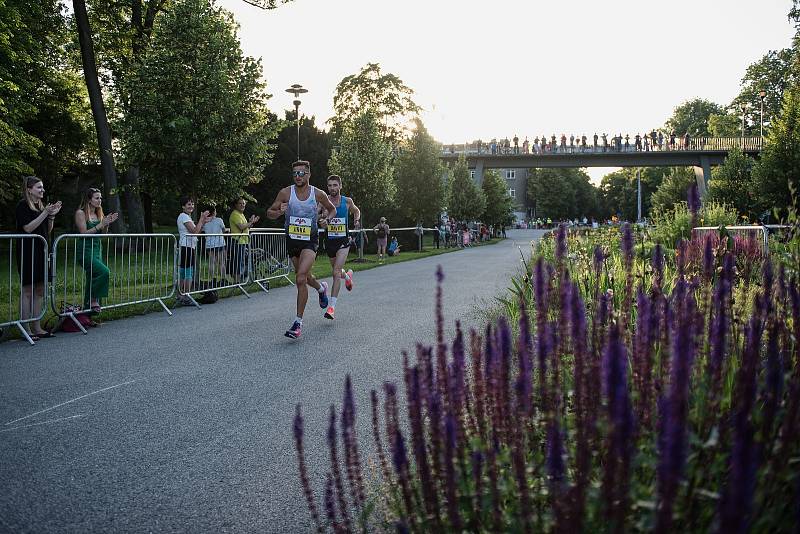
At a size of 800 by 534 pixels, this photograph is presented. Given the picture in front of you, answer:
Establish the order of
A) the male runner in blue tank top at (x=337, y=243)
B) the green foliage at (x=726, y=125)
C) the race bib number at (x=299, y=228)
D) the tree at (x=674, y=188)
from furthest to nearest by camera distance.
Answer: the green foliage at (x=726, y=125) < the tree at (x=674, y=188) < the male runner in blue tank top at (x=337, y=243) < the race bib number at (x=299, y=228)

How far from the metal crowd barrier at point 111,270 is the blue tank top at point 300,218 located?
291 cm

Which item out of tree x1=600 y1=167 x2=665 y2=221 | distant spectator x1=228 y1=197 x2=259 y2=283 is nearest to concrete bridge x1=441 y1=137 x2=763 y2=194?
tree x1=600 y1=167 x2=665 y2=221

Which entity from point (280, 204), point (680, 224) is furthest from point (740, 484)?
point (680, 224)

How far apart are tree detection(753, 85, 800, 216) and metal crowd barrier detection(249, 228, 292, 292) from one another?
2604cm

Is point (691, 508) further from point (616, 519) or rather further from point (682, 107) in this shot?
point (682, 107)

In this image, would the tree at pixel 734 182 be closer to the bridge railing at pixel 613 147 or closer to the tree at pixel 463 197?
the tree at pixel 463 197

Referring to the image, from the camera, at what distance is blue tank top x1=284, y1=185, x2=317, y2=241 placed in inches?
372

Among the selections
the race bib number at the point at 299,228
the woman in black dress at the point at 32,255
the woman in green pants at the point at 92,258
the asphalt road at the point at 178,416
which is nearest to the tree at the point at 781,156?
the asphalt road at the point at 178,416

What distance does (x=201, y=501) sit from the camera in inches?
141

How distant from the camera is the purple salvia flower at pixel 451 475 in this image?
6.88 ft

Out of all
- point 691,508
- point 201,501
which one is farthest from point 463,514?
point 201,501

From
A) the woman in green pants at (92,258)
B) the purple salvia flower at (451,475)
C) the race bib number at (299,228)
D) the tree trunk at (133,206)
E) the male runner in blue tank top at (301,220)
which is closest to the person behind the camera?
the purple salvia flower at (451,475)

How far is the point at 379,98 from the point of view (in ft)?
189

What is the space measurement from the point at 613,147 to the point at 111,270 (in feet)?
221
